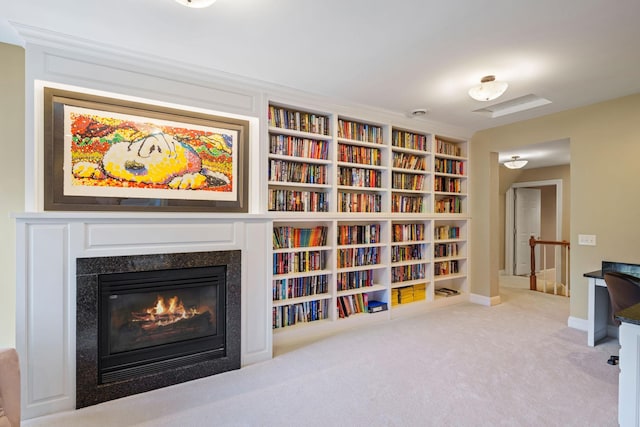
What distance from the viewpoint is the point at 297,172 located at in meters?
3.40

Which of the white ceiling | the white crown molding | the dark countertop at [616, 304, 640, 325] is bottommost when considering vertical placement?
the dark countertop at [616, 304, 640, 325]

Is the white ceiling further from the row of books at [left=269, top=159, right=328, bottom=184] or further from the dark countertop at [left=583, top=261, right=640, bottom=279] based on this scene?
the dark countertop at [left=583, top=261, right=640, bottom=279]

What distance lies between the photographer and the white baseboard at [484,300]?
452 centimetres

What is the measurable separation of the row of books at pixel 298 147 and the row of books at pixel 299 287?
51.9 inches

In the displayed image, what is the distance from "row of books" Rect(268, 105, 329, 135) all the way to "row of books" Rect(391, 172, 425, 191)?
1.15m

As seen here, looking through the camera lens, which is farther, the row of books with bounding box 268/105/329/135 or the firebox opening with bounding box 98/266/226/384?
the row of books with bounding box 268/105/329/135

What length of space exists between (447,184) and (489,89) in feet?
6.71

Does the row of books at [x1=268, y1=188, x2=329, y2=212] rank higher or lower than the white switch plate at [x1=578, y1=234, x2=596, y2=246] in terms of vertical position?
higher

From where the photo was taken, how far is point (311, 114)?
347 centimetres

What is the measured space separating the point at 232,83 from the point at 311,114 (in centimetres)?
95

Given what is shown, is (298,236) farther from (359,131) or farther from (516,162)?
(516,162)

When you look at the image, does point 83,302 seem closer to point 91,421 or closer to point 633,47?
point 91,421

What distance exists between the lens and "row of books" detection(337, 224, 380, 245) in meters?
3.68

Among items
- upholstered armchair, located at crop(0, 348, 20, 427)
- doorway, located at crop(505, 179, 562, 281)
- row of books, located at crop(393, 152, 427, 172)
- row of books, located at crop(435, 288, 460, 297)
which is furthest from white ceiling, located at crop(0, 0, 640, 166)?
doorway, located at crop(505, 179, 562, 281)
